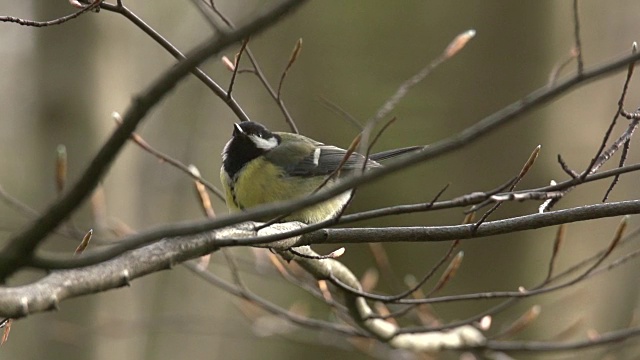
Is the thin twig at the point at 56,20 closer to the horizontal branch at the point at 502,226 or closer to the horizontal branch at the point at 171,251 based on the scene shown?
the horizontal branch at the point at 171,251

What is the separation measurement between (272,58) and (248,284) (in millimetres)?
2174

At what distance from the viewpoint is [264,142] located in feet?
10.4

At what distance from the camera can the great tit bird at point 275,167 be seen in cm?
291

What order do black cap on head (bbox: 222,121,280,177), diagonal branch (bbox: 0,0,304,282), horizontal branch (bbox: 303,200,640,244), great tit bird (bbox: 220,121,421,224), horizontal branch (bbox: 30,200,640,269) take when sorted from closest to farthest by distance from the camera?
diagonal branch (bbox: 0,0,304,282) → horizontal branch (bbox: 30,200,640,269) → horizontal branch (bbox: 303,200,640,244) → great tit bird (bbox: 220,121,421,224) → black cap on head (bbox: 222,121,280,177)

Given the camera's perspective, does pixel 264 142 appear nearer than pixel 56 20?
No

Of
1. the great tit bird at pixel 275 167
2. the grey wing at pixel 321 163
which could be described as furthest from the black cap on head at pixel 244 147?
the grey wing at pixel 321 163

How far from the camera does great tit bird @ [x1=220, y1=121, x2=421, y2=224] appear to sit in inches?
114

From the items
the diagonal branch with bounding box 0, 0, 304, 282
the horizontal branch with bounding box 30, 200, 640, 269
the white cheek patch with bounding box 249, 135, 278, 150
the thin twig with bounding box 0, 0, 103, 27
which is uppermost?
the white cheek patch with bounding box 249, 135, 278, 150

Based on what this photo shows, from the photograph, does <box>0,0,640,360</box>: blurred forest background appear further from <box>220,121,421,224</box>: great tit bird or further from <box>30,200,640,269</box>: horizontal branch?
<box>30,200,640,269</box>: horizontal branch

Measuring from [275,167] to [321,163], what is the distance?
0.70ft

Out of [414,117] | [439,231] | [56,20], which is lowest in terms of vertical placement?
[439,231]

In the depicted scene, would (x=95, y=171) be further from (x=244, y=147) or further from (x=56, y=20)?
(x=244, y=147)

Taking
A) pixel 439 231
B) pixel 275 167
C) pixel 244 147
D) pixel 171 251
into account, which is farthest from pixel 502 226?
pixel 244 147

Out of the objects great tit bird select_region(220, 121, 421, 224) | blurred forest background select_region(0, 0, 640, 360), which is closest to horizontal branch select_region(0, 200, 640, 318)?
great tit bird select_region(220, 121, 421, 224)
